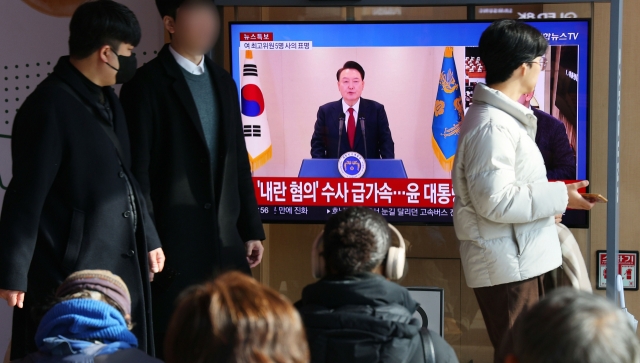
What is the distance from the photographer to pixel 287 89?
13.9 feet

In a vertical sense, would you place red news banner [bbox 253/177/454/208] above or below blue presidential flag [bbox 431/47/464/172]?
below

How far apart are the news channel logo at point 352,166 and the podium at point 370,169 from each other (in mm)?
22

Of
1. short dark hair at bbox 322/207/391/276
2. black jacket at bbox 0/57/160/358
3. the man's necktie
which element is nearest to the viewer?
short dark hair at bbox 322/207/391/276

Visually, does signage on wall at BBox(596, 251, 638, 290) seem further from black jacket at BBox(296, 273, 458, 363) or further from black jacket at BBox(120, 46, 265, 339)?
black jacket at BBox(296, 273, 458, 363)

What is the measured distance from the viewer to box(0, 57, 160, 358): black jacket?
8.94 ft

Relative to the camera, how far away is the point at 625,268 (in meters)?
4.55

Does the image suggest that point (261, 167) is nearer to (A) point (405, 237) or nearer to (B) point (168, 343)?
(A) point (405, 237)

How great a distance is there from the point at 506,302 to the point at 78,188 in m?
1.66

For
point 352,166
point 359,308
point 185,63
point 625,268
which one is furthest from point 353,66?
point 359,308

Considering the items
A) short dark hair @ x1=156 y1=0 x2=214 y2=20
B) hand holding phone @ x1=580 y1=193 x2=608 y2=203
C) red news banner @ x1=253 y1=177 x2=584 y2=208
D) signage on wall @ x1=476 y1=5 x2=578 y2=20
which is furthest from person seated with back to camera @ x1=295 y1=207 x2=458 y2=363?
signage on wall @ x1=476 y1=5 x2=578 y2=20

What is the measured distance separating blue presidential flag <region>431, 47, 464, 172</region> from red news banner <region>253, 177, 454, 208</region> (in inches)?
5.9

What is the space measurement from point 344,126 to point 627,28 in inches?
68.8

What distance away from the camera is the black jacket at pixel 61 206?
2725 mm

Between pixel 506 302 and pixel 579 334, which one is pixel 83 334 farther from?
pixel 506 302
